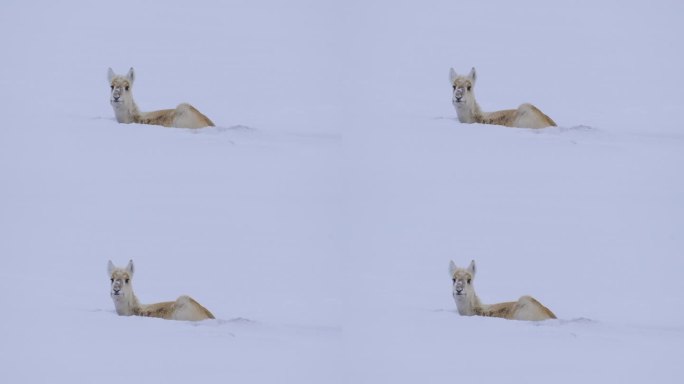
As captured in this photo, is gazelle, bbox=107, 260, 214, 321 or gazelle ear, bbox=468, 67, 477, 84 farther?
gazelle ear, bbox=468, 67, 477, 84

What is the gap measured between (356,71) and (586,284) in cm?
110

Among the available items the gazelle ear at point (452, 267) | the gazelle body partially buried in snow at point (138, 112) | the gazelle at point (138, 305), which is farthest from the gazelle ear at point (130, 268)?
the gazelle ear at point (452, 267)

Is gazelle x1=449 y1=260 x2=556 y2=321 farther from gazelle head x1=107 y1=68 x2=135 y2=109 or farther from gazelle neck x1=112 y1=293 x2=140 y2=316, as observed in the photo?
gazelle head x1=107 y1=68 x2=135 y2=109

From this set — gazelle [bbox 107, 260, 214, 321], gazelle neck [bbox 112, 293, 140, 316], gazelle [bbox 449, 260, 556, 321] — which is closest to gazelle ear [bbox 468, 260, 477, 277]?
gazelle [bbox 449, 260, 556, 321]

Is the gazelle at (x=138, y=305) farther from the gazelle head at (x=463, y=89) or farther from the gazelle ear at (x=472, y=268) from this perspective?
the gazelle head at (x=463, y=89)

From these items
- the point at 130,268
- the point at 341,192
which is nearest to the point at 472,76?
the point at 341,192

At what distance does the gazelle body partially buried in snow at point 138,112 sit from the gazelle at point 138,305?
50cm

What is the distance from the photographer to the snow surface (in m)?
3.31

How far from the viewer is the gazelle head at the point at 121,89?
11.0ft

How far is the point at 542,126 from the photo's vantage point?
134 inches

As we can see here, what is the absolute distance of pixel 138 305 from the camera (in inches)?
131

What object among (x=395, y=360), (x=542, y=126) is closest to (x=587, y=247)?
(x=542, y=126)

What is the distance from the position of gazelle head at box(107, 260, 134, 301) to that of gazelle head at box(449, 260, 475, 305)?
1.11m

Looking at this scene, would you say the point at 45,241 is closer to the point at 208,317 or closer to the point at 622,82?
the point at 208,317
